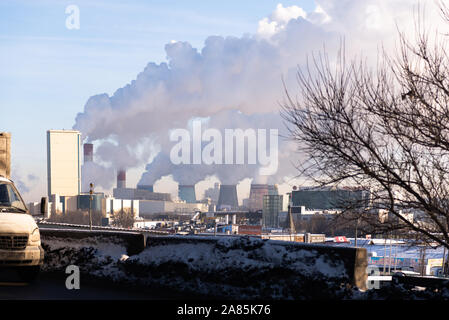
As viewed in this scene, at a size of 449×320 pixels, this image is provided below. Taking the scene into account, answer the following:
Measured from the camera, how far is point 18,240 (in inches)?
505

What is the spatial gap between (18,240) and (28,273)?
3.27 ft

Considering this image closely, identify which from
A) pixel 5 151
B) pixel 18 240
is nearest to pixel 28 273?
pixel 18 240

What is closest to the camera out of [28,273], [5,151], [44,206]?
[28,273]

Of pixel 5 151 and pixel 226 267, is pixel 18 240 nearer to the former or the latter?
pixel 226 267

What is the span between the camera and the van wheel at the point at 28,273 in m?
13.4

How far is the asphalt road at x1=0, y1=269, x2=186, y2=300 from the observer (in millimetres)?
11938

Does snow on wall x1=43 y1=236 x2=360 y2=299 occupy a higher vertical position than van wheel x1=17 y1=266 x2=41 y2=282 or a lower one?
higher

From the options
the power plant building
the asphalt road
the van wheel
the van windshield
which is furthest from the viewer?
the power plant building

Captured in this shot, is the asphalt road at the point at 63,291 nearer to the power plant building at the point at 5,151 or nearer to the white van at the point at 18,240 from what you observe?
the white van at the point at 18,240

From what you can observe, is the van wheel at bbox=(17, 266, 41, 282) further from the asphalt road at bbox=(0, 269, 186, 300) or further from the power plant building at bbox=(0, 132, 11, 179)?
the power plant building at bbox=(0, 132, 11, 179)

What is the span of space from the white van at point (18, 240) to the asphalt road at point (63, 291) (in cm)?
43

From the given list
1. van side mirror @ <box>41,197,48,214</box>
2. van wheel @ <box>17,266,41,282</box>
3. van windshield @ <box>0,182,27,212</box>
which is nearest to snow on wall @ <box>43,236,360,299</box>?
van wheel @ <box>17,266,41,282</box>

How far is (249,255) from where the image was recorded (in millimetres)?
12195
